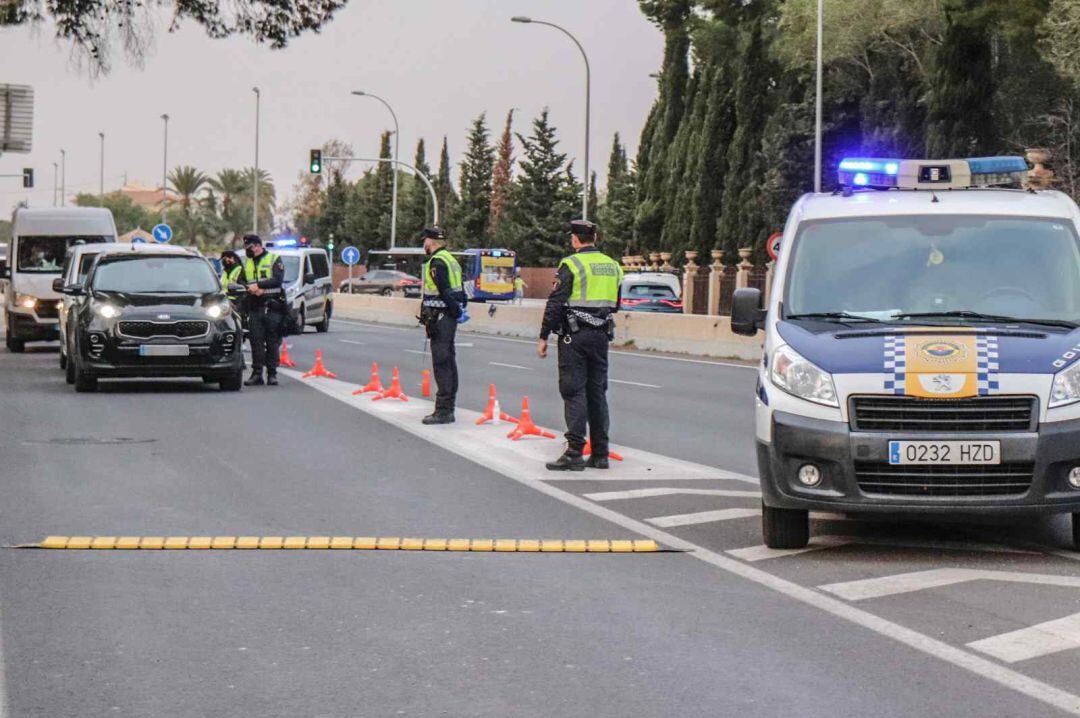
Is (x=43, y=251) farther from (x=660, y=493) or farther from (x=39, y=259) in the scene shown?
(x=660, y=493)

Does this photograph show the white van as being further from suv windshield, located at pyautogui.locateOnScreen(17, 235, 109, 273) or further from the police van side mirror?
the police van side mirror

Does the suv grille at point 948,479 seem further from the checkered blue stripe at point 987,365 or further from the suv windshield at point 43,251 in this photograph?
the suv windshield at point 43,251

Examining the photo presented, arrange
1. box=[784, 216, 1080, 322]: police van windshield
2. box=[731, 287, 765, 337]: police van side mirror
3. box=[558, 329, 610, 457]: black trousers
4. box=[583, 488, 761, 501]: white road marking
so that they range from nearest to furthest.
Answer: box=[784, 216, 1080, 322]: police van windshield < box=[731, 287, 765, 337]: police van side mirror < box=[583, 488, 761, 501]: white road marking < box=[558, 329, 610, 457]: black trousers

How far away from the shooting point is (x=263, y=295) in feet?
69.9

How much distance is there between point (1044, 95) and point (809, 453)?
5115 cm

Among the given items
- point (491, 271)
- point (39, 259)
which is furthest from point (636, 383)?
point (491, 271)

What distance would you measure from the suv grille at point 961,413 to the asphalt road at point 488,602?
697 millimetres

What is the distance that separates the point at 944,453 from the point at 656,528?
201cm

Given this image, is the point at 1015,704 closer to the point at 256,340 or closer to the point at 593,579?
the point at 593,579

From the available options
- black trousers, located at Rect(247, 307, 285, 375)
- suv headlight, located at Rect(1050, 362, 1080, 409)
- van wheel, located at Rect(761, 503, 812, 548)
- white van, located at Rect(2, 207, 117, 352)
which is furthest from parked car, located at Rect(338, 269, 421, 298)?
suv headlight, located at Rect(1050, 362, 1080, 409)

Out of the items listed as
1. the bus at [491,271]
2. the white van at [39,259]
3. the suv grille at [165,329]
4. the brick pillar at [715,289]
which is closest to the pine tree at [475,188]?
the bus at [491,271]

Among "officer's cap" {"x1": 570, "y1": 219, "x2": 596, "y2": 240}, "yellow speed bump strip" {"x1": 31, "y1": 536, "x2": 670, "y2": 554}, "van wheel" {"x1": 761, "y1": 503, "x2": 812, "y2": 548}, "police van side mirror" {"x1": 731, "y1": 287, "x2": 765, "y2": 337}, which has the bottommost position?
"yellow speed bump strip" {"x1": 31, "y1": 536, "x2": 670, "y2": 554}

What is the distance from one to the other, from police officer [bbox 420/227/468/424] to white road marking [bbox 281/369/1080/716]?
10.2 inches

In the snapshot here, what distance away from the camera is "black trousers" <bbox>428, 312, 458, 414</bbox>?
53.7 feet
